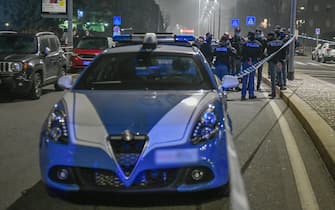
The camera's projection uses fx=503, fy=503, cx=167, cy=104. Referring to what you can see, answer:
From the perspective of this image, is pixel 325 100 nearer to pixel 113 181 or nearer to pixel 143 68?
pixel 143 68

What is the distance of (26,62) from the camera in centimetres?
1213

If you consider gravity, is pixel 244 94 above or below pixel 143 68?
below

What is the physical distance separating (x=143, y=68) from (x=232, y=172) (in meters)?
1.56

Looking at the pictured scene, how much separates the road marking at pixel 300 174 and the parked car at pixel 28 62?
6.30m

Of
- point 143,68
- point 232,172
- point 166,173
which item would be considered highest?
point 143,68

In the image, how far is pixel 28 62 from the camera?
40.0ft

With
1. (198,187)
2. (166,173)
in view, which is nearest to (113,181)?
(166,173)

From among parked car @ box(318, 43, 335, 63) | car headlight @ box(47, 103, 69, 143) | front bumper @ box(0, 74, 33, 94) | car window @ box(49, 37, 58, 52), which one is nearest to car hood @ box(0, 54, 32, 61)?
front bumper @ box(0, 74, 33, 94)

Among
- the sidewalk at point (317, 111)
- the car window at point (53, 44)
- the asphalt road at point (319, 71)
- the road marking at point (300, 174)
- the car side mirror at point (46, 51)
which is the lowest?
the road marking at point (300, 174)

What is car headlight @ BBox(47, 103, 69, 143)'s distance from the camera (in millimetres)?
4383

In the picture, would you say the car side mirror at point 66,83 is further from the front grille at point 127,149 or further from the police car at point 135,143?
the front grille at point 127,149

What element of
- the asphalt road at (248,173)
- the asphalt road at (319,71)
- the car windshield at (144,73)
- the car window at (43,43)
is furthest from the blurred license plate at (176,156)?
the asphalt road at (319,71)

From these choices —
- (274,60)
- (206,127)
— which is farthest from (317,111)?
(206,127)

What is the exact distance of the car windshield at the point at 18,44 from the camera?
12.9 metres
